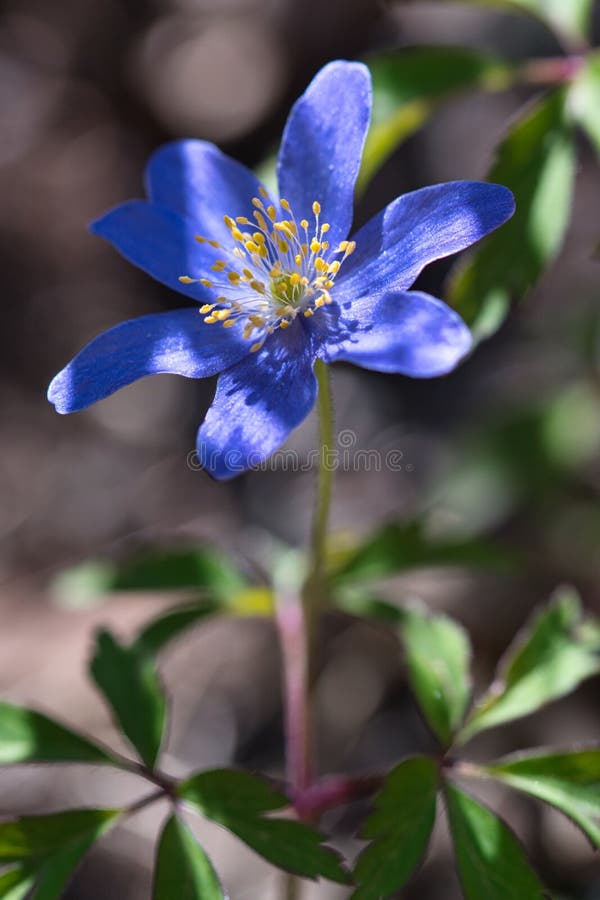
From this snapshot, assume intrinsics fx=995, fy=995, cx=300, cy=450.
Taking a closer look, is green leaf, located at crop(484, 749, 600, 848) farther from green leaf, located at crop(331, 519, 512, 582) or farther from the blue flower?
the blue flower

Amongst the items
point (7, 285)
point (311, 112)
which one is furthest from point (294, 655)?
point (7, 285)

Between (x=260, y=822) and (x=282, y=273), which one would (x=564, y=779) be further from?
(x=282, y=273)

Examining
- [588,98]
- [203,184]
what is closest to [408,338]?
[203,184]

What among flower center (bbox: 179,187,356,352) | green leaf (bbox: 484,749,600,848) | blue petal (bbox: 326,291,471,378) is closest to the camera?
blue petal (bbox: 326,291,471,378)

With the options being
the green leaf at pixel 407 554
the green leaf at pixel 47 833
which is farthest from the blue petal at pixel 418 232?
the green leaf at pixel 47 833

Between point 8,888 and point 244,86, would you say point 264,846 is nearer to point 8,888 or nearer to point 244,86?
point 8,888

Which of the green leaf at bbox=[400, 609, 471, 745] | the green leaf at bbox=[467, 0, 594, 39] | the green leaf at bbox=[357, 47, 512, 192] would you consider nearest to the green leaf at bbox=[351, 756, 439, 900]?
the green leaf at bbox=[400, 609, 471, 745]

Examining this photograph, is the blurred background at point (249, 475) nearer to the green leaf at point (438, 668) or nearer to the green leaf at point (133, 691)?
the green leaf at point (438, 668)
